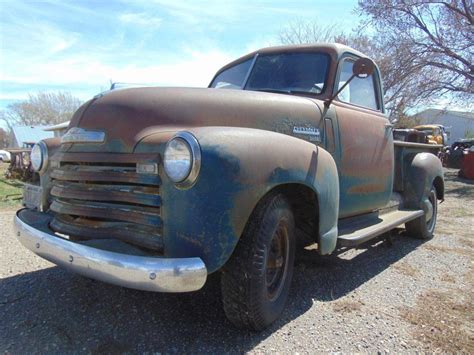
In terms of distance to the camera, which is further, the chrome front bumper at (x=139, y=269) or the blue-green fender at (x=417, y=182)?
the blue-green fender at (x=417, y=182)

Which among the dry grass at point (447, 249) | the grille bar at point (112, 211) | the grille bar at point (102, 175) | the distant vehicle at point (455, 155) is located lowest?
the distant vehicle at point (455, 155)

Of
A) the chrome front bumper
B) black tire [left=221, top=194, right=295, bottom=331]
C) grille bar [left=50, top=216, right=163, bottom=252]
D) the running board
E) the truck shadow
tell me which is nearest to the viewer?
the chrome front bumper

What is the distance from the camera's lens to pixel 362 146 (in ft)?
12.8

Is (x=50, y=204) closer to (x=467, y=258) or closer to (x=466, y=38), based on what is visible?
(x=467, y=258)

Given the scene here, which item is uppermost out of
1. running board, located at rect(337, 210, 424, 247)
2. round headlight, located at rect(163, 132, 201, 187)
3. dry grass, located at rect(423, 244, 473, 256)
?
round headlight, located at rect(163, 132, 201, 187)

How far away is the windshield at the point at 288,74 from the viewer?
143 inches

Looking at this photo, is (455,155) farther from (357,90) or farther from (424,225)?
(357,90)

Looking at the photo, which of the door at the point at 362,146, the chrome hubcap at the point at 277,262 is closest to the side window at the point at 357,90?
the door at the point at 362,146

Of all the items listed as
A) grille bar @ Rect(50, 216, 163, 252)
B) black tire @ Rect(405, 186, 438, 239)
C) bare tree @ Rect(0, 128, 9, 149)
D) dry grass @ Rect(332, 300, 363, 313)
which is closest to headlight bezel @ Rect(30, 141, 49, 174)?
grille bar @ Rect(50, 216, 163, 252)

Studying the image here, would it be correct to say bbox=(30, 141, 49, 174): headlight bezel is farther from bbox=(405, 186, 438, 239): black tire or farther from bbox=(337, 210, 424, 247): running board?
bbox=(405, 186, 438, 239): black tire

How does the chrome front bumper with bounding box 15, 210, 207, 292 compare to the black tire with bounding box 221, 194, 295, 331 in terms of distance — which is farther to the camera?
the black tire with bounding box 221, 194, 295, 331

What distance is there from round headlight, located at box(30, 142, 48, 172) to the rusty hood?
0.39 m

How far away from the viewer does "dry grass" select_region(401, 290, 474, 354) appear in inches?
104

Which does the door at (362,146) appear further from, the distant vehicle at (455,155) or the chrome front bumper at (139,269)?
the distant vehicle at (455,155)
